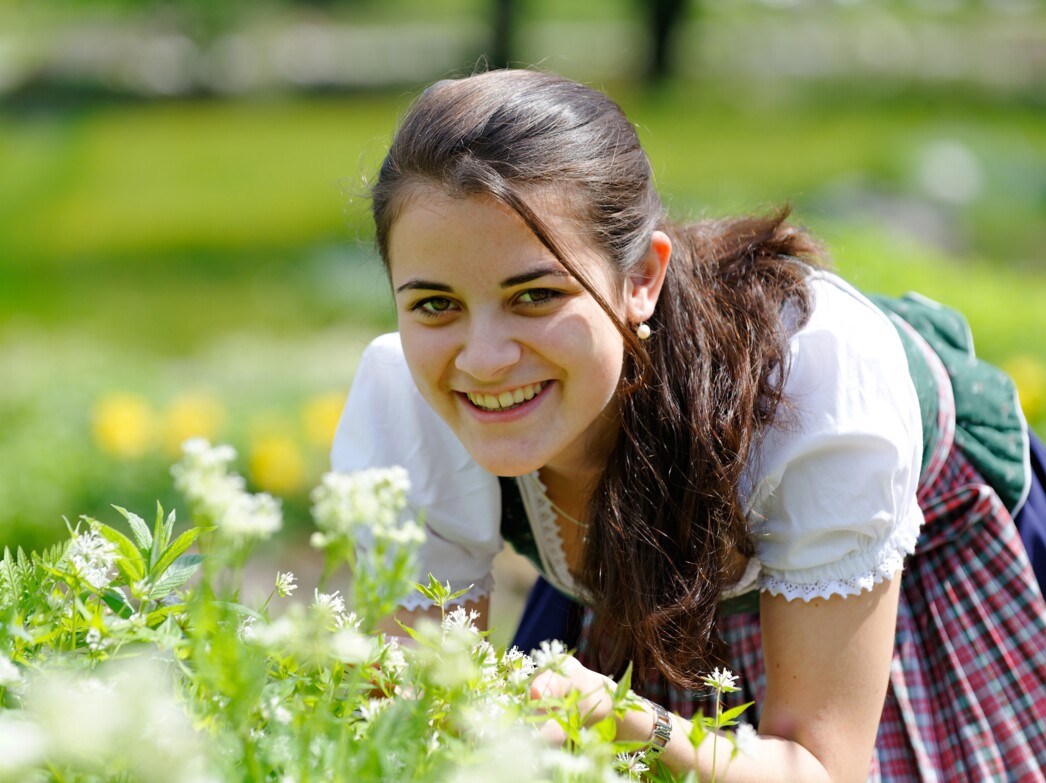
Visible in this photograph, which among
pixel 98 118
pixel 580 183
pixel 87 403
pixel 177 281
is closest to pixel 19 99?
pixel 98 118

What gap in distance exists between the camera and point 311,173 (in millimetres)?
12289

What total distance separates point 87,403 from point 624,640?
3002mm

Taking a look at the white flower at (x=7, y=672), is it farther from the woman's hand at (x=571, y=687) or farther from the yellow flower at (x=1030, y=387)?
the yellow flower at (x=1030, y=387)

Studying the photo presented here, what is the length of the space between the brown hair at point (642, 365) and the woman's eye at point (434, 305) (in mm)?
140

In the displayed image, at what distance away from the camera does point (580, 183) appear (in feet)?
5.69

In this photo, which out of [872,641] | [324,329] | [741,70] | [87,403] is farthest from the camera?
[741,70]

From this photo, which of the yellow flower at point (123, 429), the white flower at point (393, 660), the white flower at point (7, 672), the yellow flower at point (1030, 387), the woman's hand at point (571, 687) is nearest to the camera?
the white flower at point (7, 672)

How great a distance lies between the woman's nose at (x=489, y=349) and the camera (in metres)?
1.66

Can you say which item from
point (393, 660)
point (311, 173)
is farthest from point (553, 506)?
point (311, 173)

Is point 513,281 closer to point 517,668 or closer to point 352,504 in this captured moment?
point 517,668

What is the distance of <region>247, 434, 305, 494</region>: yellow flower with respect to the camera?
391cm

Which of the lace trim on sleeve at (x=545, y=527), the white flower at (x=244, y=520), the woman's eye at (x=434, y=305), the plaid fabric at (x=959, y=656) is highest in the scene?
the woman's eye at (x=434, y=305)

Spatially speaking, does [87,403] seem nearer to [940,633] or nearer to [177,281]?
[940,633]

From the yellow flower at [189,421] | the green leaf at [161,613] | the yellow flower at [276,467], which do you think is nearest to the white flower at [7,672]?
the green leaf at [161,613]
